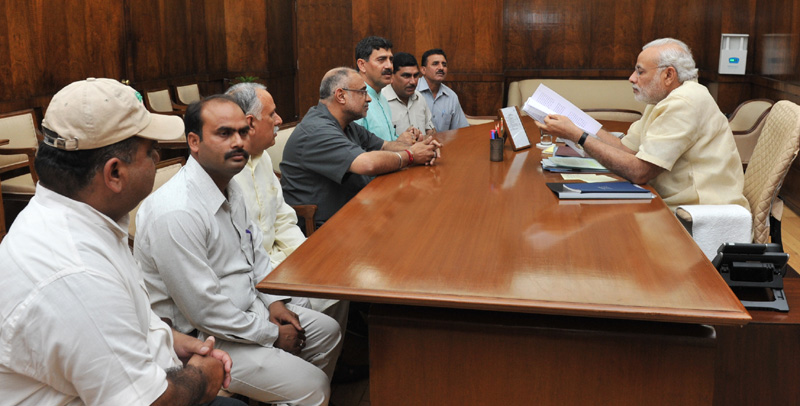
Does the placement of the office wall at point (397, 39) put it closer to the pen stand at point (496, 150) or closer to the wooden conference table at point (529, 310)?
the pen stand at point (496, 150)

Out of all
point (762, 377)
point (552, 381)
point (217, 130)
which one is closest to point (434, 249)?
point (552, 381)

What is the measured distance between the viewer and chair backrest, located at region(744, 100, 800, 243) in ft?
9.41

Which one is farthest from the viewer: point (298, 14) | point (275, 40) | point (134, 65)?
point (275, 40)

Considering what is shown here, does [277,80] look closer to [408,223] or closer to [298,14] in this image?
[298,14]

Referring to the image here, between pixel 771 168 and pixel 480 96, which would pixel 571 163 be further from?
pixel 480 96

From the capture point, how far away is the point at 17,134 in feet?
16.5

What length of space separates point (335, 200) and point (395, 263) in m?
1.36

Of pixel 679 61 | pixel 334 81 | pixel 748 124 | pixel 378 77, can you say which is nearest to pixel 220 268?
pixel 334 81

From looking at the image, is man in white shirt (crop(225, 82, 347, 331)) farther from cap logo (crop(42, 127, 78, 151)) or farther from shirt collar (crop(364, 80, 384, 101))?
shirt collar (crop(364, 80, 384, 101))

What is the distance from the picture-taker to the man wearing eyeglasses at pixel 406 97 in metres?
4.58

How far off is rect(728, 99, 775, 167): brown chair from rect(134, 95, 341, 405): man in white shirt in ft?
13.4

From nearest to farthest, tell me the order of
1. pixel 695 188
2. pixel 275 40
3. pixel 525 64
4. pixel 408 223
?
pixel 408 223, pixel 695 188, pixel 525 64, pixel 275 40

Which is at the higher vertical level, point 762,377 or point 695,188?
point 695,188

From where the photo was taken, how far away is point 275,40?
31.3 feet
